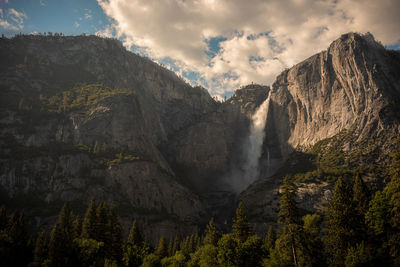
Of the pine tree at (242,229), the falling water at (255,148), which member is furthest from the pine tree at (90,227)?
the falling water at (255,148)

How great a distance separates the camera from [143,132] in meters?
155

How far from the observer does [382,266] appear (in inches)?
1716

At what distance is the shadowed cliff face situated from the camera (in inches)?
4488

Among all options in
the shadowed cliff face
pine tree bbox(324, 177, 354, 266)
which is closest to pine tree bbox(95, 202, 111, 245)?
the shadowed cliff face

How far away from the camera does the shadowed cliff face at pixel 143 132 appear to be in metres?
114

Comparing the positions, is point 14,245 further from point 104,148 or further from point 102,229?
point 104,148

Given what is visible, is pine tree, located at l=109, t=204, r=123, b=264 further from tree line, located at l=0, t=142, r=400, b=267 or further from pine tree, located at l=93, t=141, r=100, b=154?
pine tree, located at l=93, t=141, r=100, b=154

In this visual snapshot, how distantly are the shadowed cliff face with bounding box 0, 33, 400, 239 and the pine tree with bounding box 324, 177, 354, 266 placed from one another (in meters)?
68.3

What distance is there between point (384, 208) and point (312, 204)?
69.0 meters

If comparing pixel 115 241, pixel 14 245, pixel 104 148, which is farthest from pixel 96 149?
pixel 14 245

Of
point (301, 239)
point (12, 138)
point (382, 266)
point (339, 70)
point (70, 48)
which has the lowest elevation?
point (382, 266)

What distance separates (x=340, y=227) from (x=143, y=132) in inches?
4624

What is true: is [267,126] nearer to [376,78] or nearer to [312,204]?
[376,78]

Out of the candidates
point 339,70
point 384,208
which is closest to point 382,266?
point 384,208
